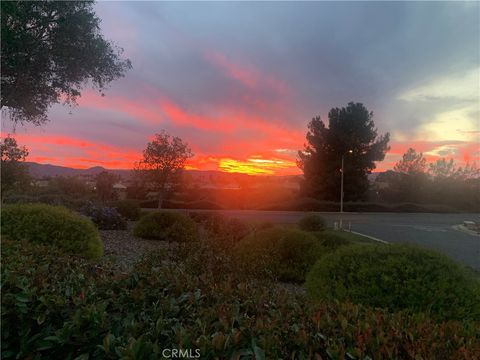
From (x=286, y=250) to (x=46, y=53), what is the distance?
8636mm

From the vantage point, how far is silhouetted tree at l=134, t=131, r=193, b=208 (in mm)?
33375

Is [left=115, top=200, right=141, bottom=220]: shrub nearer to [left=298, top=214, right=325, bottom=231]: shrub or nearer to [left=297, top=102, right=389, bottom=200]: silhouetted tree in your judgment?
[left=298, top=214, right=325, bottom=231]: shrub

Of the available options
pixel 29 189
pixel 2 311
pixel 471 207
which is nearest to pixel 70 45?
pixel 2 311

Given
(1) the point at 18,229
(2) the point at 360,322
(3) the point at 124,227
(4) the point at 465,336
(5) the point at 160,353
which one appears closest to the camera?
(5) the point at 160,353

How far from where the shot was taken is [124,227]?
1384 centimetres

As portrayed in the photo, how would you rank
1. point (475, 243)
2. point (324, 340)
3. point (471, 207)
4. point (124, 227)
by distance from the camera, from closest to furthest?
point (324, 340) → point (124, 227) → point (475, 243) → point (471, 207)

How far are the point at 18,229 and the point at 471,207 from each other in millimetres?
46213

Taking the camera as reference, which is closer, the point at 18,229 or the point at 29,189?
the point at 18,229

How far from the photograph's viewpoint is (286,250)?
789 centimetres

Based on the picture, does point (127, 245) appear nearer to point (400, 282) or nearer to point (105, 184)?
point (400, 282)

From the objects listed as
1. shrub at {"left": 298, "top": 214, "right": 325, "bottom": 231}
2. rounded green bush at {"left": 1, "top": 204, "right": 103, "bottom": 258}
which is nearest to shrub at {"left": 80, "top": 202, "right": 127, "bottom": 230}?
rounded green bush at {"left": 1, "top": 204, "right": 103, "bottom": 258}

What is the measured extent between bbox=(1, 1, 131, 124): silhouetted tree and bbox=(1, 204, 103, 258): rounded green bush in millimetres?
4942

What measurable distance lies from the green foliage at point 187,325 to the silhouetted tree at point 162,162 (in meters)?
31.0

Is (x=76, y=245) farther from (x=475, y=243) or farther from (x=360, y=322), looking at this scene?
(x=475, y=243)
